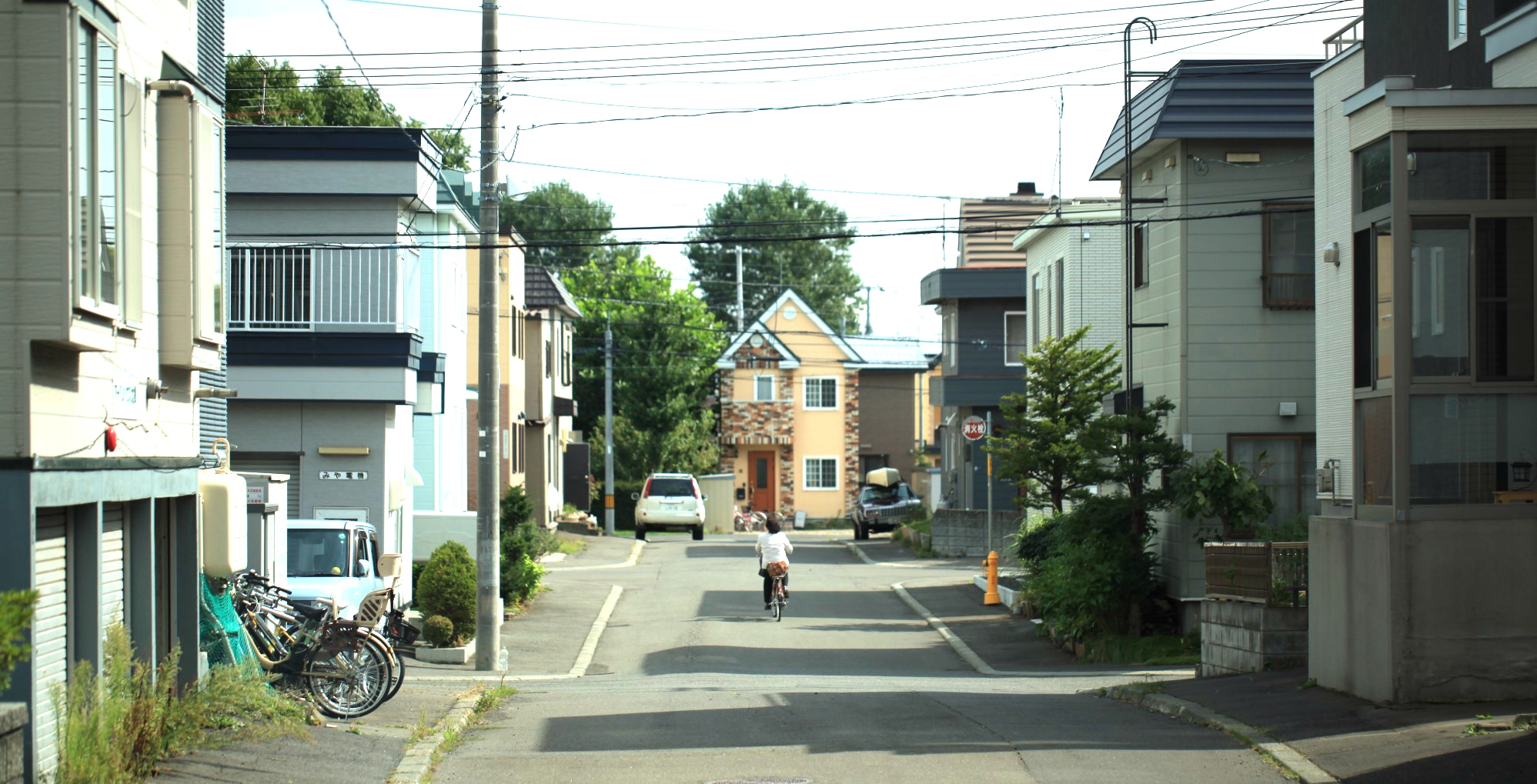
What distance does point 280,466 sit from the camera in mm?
21375

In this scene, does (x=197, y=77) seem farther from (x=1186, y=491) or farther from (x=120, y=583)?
(x=1186, y=491)

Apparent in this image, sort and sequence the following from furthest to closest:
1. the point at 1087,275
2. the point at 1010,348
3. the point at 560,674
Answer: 1. the point at 1010,348
2. the point at 1087,275
3. the point at 560,674

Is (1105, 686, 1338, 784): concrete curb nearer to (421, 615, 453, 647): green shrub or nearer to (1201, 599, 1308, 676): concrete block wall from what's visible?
(1201, 599, 1308, 676): concrete block wall

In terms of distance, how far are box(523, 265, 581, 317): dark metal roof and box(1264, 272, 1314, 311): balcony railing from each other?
2552 centimetres

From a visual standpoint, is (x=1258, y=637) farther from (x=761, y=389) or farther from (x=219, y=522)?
(x=761, y=389)

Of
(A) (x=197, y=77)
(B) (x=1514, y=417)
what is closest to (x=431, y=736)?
(A) (x=197, y=77)

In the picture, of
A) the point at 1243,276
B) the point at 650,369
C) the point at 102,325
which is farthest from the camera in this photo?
the point at 650,369

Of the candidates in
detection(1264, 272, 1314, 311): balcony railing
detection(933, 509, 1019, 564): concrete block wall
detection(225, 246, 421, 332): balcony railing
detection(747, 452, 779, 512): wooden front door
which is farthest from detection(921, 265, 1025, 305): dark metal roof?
detection(225, 246, 421, 332): balcony railing

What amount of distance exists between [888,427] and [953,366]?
23.8 m

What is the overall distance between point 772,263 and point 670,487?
35.4 metres

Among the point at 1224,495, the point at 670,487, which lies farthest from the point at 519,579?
the point at 670,487

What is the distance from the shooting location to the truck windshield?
17.6m

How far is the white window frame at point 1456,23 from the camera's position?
1312cm

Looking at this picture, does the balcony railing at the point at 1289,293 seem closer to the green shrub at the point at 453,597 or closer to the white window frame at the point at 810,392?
the green shrub at the point at 453,597
